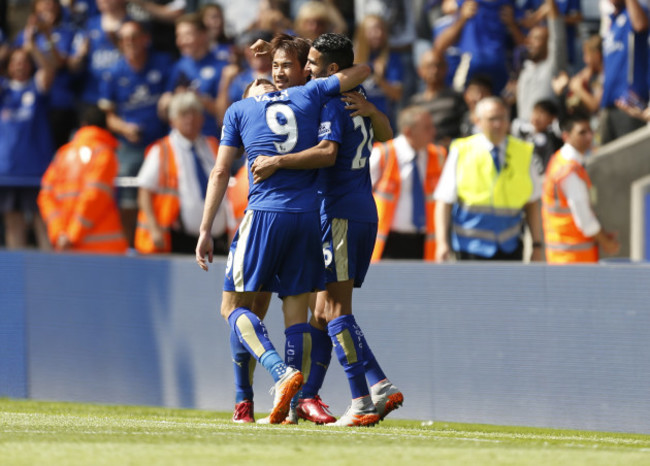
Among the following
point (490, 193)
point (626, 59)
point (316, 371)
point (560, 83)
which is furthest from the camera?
point (560, 83)

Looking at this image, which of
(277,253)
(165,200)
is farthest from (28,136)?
(277,253)

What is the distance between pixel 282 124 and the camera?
22.4ft

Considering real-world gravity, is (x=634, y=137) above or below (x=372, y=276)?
above

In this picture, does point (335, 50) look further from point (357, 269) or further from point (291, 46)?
point (357, 269)

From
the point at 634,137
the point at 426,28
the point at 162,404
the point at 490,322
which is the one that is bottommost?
the point at 162,404

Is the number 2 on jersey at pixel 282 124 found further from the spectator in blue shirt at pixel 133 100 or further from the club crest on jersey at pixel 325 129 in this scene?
the spectator in blue shirt at pixel 133 100

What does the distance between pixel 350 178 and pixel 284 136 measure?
0.53 metres

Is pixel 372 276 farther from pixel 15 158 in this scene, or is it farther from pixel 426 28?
pixel 15 158

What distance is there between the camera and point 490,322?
27.0 feet

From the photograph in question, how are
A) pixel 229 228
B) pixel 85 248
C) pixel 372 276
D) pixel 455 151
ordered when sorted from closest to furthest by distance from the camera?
1. pixel 372 276
2. pixel 455 151
3. pixel 229 228
4. pixel 85 248

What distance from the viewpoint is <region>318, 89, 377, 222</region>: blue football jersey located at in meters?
7.09

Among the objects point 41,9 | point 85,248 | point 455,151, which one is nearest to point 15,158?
point 41,9

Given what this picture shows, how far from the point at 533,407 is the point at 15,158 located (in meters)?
7.01

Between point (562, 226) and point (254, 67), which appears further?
point (254, 67)
